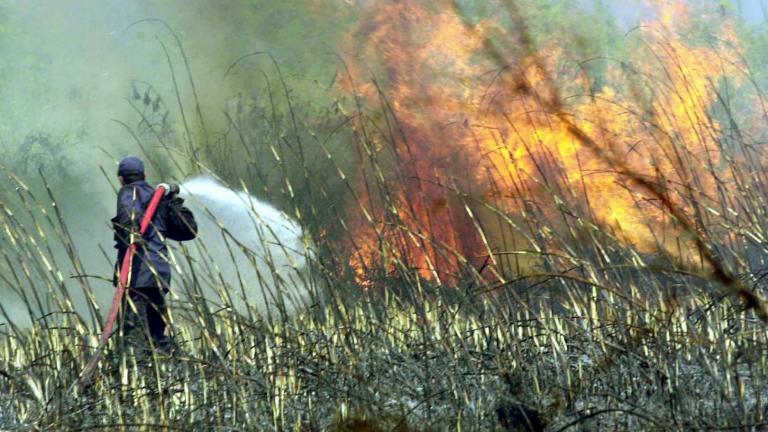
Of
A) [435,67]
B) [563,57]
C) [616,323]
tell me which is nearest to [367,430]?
[616,323]

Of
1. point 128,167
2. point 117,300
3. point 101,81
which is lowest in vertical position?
point 117,300

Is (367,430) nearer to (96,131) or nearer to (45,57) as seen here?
(96,131)

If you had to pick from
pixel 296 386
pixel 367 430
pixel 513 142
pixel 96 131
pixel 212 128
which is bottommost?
pixel 367 430

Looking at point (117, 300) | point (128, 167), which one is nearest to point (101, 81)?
point (128, 167)

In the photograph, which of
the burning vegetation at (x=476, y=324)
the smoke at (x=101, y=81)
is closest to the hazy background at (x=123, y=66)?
the smoke at (x=101, y=81)

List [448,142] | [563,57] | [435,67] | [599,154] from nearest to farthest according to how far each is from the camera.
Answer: [599,154]
[448,142]
[435,67]
[563,57]

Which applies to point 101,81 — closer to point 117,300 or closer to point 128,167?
point 128,167

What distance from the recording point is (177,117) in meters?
13.8

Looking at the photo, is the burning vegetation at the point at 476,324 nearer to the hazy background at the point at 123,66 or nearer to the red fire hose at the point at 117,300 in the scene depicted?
the red fire hose at the point at 117,300

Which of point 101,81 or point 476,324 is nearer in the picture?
point 476,324

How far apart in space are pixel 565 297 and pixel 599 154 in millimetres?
2225

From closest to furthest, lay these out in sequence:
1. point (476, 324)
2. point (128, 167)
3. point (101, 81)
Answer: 1. point (476, 324)
2. point (128, 167)
3. point (101, 81)

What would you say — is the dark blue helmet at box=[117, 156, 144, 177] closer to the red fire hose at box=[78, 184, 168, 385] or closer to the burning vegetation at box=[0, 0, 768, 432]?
the red fire hose at box=[78, 184, 168, 385]

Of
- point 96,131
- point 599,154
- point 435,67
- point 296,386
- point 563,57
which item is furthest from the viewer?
point 563,57
